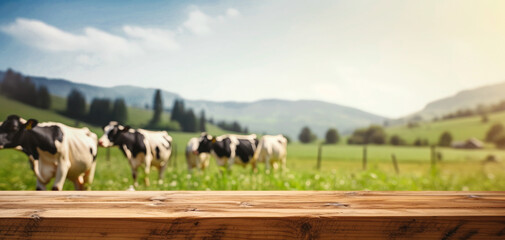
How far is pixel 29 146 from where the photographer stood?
2744 mm

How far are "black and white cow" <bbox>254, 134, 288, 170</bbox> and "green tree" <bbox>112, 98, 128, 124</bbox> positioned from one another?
2736 mm

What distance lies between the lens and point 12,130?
107 inches

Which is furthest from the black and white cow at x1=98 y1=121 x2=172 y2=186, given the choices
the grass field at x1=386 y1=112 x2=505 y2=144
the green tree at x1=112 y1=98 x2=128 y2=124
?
the grass field at x1=386 y1=112 x2=505 y2=144

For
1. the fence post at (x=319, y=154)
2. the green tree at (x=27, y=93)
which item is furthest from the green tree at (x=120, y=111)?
the fence post at (x=319, y=154)

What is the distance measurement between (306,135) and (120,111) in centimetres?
362

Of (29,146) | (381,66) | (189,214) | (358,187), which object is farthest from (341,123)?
(189,214)

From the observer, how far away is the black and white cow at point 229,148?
17.9ft

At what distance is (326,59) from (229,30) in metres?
1.55

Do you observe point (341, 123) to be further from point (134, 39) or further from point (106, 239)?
point (106, 239)

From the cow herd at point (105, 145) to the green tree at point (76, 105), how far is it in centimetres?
61

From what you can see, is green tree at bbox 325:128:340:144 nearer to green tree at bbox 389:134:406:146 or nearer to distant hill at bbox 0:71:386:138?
distant hill at bbox 0:71:386:138

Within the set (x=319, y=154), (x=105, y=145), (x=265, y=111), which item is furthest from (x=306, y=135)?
(x=105, y=145)

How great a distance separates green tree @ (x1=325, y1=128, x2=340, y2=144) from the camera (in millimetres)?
7062

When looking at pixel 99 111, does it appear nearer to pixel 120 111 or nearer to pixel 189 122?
pixel 120 111
